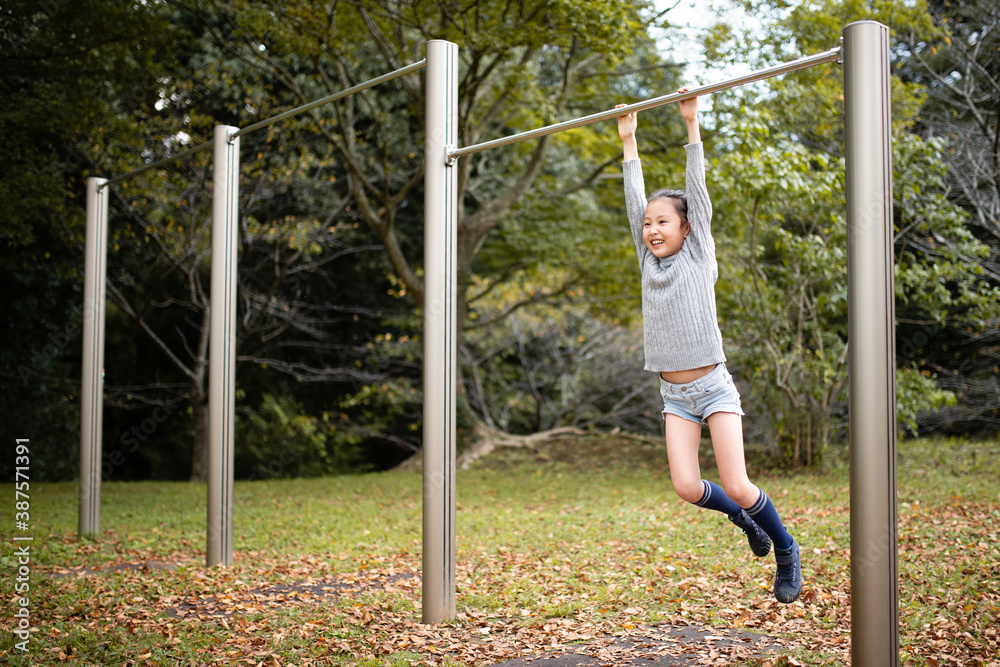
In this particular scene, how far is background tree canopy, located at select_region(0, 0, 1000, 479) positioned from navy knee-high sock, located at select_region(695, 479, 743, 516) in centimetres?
498

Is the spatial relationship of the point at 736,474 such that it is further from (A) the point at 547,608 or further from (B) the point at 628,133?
(A) the point at 547,608

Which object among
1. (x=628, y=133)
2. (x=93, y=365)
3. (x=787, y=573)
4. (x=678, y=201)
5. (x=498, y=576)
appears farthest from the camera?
(x=93, y=365)

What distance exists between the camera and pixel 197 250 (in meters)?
10.1

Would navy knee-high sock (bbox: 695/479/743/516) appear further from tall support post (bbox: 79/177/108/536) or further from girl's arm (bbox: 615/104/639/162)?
tall support post (bbox: 79/177/108/536)

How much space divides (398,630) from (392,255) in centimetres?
695

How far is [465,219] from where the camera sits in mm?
10344

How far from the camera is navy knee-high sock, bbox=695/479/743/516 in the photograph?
282 cm

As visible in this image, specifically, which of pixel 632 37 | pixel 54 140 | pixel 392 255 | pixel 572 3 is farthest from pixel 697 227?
pixel 54 140

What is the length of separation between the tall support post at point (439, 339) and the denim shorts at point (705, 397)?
46.9 inches

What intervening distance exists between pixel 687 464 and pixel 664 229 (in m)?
0.86

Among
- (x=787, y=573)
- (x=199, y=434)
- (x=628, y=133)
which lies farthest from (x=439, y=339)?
(x=199, y=434)

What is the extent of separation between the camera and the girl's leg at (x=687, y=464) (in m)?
2.74

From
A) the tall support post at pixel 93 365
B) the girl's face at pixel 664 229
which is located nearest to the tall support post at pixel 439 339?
the girl's face at pixel 664 229

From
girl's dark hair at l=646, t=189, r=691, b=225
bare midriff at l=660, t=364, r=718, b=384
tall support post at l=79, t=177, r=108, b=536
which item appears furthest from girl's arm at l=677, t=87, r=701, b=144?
tall support post at l=79, t=177, r=108, b=536
